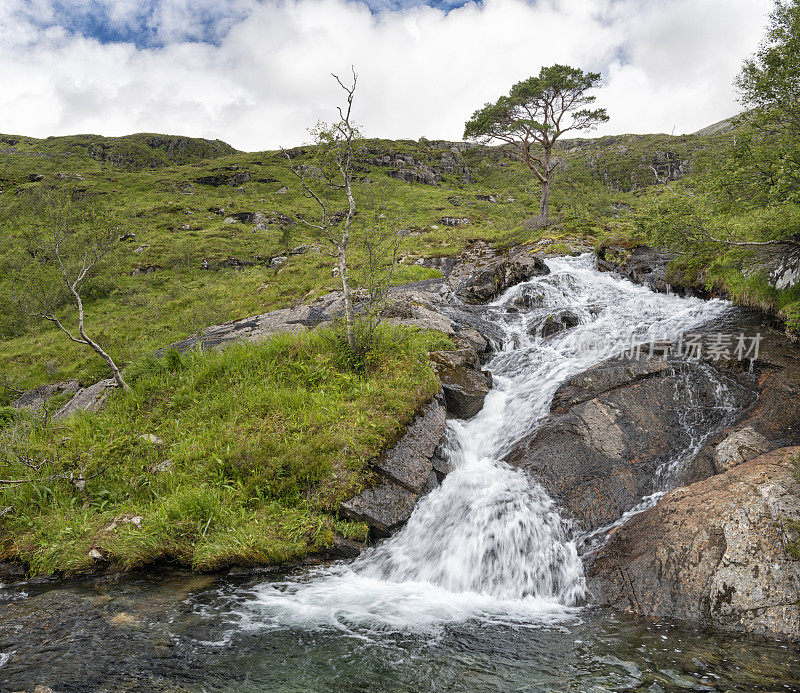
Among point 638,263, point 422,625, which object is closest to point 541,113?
point 638,263

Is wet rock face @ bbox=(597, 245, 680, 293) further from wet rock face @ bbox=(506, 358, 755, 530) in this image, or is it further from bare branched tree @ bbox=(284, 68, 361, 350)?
bare branched tree @ bbox=(284, 68, 361, 350)

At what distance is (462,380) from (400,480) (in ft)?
15.5

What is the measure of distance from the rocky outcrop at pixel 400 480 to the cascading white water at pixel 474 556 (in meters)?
0.32

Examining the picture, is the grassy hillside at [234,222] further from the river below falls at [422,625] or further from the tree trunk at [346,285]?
the river below falls at [422,625]

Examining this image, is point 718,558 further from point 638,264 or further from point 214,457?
point 638,264

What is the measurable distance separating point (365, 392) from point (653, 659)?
25.3 ft

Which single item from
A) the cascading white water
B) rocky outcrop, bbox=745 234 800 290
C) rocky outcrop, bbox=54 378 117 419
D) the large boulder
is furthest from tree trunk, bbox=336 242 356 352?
the large boulder

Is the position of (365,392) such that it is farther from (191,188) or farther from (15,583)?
(191,188)

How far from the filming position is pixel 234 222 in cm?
6569

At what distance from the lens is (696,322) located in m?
14.1

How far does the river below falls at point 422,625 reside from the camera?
453 cm

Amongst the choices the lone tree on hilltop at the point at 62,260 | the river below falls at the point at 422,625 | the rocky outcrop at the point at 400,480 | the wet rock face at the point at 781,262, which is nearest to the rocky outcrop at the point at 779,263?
the wet rock face at the point at 781,262

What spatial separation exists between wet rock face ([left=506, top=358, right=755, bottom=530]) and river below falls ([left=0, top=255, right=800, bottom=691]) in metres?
0.20

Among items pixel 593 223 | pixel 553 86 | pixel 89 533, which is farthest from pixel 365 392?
pixel 553 86
